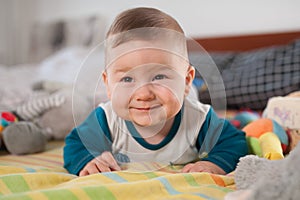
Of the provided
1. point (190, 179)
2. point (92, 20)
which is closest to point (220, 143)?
point (190, 179)

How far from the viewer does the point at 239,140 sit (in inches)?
36.3

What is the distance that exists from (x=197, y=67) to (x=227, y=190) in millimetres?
266

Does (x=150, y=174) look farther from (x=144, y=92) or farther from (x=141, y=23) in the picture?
(x=141, y=23)

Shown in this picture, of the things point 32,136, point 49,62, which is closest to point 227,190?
point 32,136

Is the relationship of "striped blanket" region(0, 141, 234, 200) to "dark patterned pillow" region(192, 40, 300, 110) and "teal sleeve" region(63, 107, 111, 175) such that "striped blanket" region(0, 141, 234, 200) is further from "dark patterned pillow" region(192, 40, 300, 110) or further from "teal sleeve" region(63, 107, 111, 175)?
"dark patterned pillow" region(192, 40, 300, 110)

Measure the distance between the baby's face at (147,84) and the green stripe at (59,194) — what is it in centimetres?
23

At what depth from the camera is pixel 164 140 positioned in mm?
847

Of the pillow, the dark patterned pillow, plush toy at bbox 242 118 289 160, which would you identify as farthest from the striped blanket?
the pillow

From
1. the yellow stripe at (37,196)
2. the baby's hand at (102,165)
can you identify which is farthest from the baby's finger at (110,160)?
the yellow stripe at (37,196)

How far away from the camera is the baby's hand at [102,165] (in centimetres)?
81

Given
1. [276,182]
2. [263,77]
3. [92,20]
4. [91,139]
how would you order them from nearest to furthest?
1. [276,182]
2. [91,139]
3. [263,77]
4. [92,20]

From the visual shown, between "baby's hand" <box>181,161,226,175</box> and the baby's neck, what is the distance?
0.27ft

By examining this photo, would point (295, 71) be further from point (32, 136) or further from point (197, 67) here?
point (32, 136)

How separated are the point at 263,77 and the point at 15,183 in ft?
3.95
